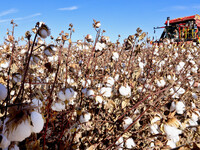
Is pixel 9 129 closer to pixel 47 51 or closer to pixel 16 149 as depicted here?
pixel 16 149

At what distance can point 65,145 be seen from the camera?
149 cm

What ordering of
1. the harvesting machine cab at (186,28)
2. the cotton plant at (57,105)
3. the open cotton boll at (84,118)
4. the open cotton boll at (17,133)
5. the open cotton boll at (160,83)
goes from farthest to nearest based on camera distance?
the harvesting machine cab at (186,28) → the open cotton boll at (160,83) → the open cotton boll at (84,118) → the cotton plant at (57,105) → the open cotton boll at (17,133)

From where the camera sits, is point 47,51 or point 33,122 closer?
point 33,122


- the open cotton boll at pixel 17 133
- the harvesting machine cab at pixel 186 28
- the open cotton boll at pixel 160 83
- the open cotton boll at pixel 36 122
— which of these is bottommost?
the open cotton boll at pixel 17 133

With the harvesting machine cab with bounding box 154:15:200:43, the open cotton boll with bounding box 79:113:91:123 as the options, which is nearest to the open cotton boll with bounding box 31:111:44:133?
the open cotton boll with bounding box 79:113:91:123

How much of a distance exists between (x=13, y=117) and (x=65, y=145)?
0.94 metres

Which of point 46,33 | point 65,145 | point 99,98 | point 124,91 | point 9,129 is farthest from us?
point 124,91

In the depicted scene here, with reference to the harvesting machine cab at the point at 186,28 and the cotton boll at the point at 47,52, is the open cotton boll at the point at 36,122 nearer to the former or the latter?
the cotton boll at the point at 47,52

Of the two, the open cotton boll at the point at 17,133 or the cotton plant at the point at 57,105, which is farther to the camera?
the cotton plant at the point at 57,105

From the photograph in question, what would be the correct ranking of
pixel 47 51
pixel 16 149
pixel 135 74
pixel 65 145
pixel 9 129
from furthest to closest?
pixel 135 74, pixel 65 145, pixel 47 51, pixel 16 149, pixel 9 129

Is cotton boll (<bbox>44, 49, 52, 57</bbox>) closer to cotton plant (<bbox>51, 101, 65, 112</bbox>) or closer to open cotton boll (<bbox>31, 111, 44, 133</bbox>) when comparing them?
cotton plant (<bbox>51, 101, 65, 112</bbox>)

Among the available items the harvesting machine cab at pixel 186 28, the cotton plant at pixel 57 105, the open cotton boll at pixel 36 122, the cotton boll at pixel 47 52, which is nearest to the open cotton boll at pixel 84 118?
the cotton plant at pixel 57 105

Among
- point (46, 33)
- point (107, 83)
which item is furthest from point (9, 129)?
point (107, 83)

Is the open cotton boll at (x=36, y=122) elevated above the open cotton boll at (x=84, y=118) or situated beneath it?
elevated above
